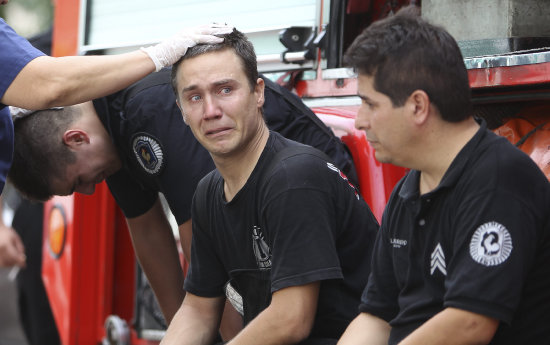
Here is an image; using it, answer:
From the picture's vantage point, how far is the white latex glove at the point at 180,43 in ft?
8.32

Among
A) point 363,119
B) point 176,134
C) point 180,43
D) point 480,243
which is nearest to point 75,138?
point 176,134

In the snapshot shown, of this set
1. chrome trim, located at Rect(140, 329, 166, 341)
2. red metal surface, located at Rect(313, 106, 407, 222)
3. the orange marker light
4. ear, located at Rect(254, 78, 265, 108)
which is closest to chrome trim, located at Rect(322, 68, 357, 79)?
red metal surface, located at Rect(313, 106, 407, 222)

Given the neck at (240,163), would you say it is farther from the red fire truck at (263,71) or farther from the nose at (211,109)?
the red fire truck at (263,71)

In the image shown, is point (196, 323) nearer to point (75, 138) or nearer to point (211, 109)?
point (211, 109)

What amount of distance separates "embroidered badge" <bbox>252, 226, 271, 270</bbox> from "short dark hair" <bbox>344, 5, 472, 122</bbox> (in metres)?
0.65

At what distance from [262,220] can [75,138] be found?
1.09 m

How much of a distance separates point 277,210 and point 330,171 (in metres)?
0.19

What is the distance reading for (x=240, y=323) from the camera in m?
3.15

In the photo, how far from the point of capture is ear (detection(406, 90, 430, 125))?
1.93 m

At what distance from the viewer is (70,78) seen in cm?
254

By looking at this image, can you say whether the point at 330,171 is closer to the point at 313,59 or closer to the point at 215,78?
the point at 215,78

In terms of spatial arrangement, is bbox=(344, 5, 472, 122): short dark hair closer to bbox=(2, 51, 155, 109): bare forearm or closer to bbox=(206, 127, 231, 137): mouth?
bbox=(206, 127, 231, 137): mouth

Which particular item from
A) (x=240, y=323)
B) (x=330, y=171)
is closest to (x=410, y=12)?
(x=330, y=171)

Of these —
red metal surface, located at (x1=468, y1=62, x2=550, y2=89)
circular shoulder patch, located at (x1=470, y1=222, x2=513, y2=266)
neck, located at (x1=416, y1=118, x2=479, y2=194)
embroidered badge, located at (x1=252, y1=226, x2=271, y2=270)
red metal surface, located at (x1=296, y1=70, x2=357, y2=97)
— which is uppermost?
red metal surface, located at (x1=468, y1=62, x2=550, y2=89)
